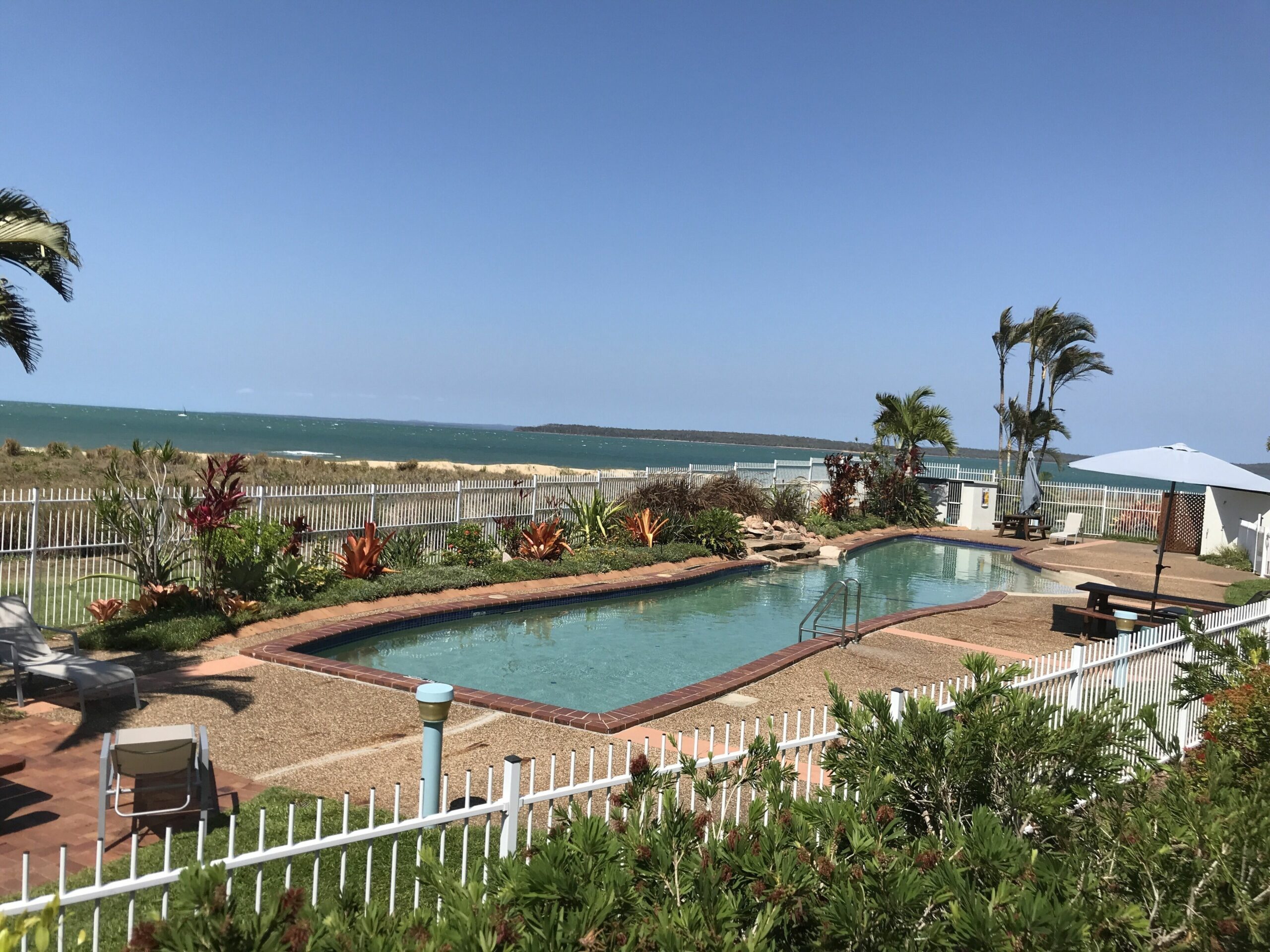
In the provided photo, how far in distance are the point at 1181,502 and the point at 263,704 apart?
24.3 metres

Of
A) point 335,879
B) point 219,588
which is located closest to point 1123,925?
point 335,879

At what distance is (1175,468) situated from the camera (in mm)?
11156

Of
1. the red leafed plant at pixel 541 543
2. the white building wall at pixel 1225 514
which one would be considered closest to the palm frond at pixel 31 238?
the red leafed plant at pixel 541 543

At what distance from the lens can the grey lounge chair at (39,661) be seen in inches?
285

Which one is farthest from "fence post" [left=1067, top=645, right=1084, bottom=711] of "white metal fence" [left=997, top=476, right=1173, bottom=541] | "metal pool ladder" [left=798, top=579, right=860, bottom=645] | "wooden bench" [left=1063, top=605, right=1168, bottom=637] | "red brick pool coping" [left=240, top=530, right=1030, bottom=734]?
"white metal fence" [left=997, top=476, right=1173, bottom=541]

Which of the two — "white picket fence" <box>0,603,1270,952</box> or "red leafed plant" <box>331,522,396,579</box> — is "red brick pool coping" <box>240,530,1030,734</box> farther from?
"red leafed plant" <box>331,522,396,579</box>

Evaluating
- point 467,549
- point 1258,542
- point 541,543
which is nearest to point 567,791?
point 467,549

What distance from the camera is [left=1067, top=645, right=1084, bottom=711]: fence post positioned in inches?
254

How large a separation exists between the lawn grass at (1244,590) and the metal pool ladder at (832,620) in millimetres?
5459

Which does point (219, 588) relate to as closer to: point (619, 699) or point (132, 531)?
point (132, 531)

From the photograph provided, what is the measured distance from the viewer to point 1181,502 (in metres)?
24.2

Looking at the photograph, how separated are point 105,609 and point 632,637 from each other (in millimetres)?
6336

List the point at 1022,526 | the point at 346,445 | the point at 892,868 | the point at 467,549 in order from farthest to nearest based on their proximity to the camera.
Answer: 1. the point at 346,445
2. the point at 1022,526
3. the point at 467,549
4. the point at 892,868

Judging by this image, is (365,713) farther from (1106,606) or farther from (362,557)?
(1106,606)
